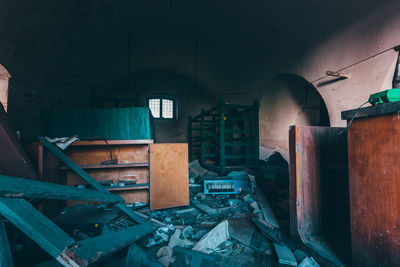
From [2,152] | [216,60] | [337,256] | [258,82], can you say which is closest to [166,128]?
[216,60]

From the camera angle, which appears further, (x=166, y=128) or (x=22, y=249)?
(x=166, y=128)

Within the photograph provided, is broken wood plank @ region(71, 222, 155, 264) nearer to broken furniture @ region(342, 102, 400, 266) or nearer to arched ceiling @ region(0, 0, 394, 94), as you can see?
broken furniture @ region(342, 102, 400, 266)

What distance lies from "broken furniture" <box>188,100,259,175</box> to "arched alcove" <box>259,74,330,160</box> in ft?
2.03

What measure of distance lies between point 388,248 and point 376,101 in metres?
0.98

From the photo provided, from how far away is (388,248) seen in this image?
1389 mm

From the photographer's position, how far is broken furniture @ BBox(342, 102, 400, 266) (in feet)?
4.43

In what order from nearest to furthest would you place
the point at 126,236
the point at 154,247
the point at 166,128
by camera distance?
the point at 126,236, the point at 154,247, the point at 166,128

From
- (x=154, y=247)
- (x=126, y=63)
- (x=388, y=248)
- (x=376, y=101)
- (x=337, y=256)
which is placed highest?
(x=126, y=63)

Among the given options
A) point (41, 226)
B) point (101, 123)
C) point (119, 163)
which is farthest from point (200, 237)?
point (101, 123)

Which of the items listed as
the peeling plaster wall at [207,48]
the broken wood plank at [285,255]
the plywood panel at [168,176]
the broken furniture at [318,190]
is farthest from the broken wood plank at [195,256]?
the peeling plaster wall at [207,48]

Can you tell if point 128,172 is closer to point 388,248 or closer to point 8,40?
point 8,40

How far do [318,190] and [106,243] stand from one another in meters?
2.07

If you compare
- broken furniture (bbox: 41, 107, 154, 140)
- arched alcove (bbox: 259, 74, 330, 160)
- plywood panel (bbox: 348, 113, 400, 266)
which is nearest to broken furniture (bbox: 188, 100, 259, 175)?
arched alcove (bbox: 259, 74, 330, 160)

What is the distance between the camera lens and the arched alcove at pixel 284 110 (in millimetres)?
6953
